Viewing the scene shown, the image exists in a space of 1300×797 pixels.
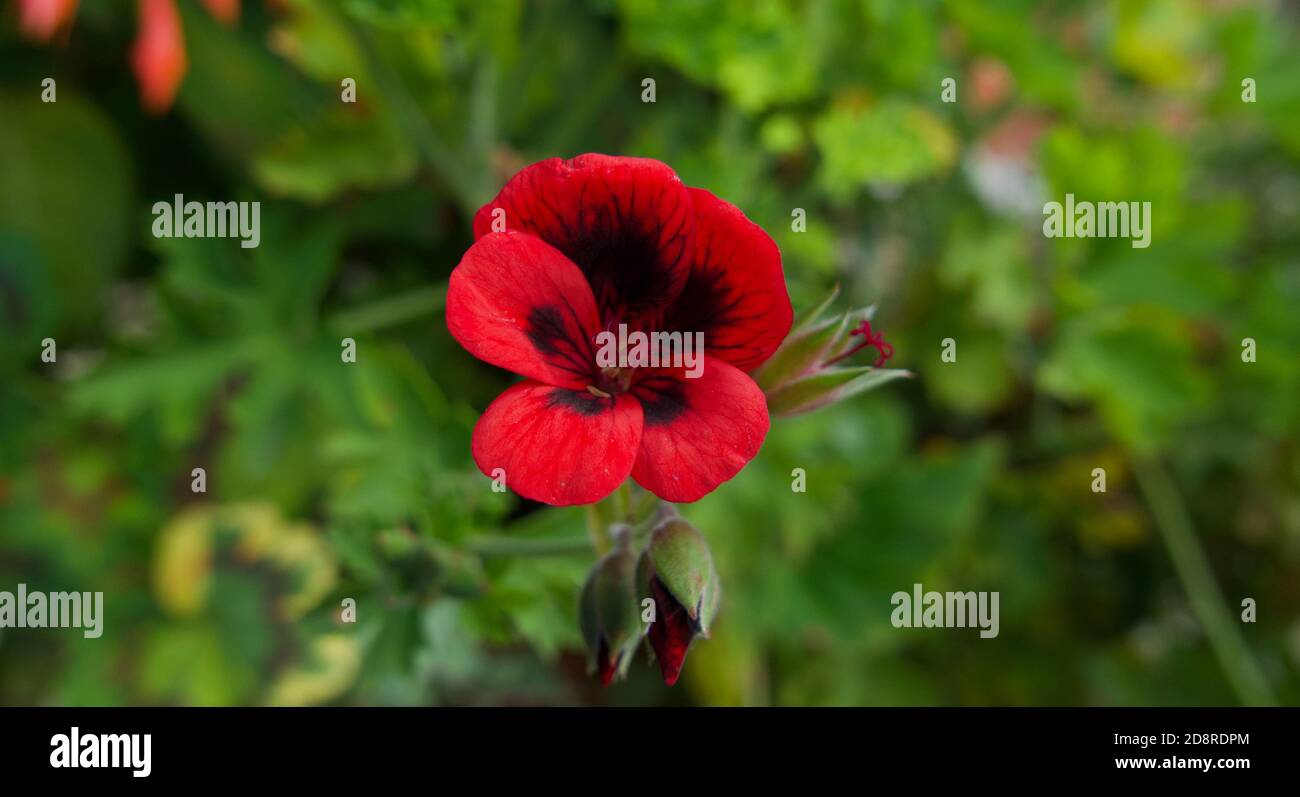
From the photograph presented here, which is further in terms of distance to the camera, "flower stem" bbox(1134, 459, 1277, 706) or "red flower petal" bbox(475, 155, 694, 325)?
"flower stem" bbox(1134, 459, 1277, 706)

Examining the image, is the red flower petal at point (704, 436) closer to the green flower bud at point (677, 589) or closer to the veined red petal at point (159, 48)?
the green flower bud at point (677, 589)

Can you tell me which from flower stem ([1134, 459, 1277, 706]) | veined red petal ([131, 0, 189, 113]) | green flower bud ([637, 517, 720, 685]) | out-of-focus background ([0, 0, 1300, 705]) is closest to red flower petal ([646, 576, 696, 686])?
green flower bud ([637, 517, 720, 685])

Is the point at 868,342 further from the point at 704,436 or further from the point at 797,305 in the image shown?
the point at 797,305

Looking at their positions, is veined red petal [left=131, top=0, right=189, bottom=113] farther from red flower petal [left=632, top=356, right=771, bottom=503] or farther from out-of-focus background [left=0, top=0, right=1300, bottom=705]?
red flower petal [left=632, top=356, right=771, bottom=503]

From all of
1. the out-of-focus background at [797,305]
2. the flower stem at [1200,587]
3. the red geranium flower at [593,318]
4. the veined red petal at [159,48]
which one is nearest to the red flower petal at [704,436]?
the red geranium flower at [593,318]

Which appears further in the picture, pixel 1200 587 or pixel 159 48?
pixel 1200 587

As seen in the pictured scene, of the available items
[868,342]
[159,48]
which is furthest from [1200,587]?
[159,48]
